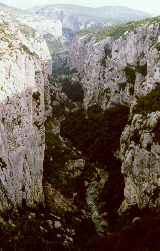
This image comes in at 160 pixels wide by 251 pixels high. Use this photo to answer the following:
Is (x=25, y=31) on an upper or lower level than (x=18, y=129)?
upper

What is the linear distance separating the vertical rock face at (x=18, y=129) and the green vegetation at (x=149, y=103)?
21350mm

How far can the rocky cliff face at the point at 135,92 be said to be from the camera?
159 ft

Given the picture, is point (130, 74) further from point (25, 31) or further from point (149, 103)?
point (25, 31)

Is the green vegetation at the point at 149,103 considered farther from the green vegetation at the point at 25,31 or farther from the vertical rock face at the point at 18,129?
the green vegetation at the point at 25,31

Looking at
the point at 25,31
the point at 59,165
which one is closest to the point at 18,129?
the point at 59,165

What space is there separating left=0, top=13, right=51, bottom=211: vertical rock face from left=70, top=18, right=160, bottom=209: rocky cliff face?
17661 millimetres

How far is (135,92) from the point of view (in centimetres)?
8700

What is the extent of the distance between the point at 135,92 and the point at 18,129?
5315 centimetres

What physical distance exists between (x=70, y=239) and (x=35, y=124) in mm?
20120

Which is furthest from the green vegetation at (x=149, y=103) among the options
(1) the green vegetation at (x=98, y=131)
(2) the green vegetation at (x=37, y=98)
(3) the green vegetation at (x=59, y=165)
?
(3) the green vegetation at (x=59, y=165)

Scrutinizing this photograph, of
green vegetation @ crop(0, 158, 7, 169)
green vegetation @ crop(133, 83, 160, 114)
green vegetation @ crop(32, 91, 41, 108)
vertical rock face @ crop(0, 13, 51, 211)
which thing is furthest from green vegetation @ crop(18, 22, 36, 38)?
green vegetation @ crop(0, 158, 7, 169)

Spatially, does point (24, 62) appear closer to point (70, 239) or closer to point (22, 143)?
point (22, 143)

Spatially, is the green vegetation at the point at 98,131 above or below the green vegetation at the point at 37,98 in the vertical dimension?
below

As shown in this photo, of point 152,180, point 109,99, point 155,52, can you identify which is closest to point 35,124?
point 152,180
